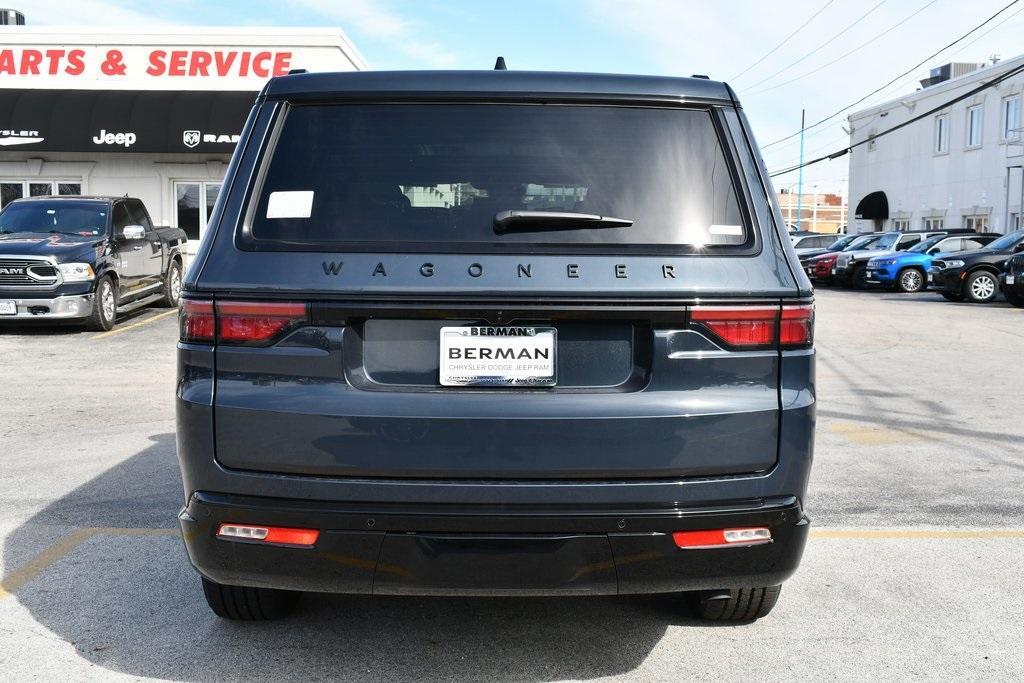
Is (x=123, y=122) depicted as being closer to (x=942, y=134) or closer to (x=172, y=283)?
(x=172, y=283)

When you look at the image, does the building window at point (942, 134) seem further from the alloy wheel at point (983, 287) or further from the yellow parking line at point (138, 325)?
the yellow parking line at point (138, 325)

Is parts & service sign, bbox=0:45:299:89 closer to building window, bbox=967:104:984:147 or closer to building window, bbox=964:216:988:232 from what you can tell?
building window, bbox=964:216:988:232

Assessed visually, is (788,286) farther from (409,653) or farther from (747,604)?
(409,653)

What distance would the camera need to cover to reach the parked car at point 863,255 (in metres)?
28.6

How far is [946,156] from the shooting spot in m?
40.8

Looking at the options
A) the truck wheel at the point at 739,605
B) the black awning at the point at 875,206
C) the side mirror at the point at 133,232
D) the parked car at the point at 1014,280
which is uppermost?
the black awning at the point at 875,206

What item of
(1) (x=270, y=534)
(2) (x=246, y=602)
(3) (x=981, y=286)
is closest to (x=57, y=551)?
(2) (x=246, y=602)

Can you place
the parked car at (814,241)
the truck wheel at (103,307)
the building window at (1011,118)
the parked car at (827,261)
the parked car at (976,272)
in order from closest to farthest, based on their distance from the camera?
the truck wheel at (103,307) → the parked car at (976,272) → the parked car at (827,261) → the building window at (1011,118) → the parked car at (814,241)

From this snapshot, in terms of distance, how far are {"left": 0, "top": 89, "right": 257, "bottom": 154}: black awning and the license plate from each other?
22.5 m

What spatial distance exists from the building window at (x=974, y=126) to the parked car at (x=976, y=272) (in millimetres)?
16656

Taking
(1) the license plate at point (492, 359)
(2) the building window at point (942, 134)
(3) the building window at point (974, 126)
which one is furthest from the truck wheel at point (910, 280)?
(1) the license plate at point (492, 359)

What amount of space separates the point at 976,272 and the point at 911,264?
4.08 meters

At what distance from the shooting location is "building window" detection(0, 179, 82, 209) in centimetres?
2588

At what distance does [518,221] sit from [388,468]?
0.82m
